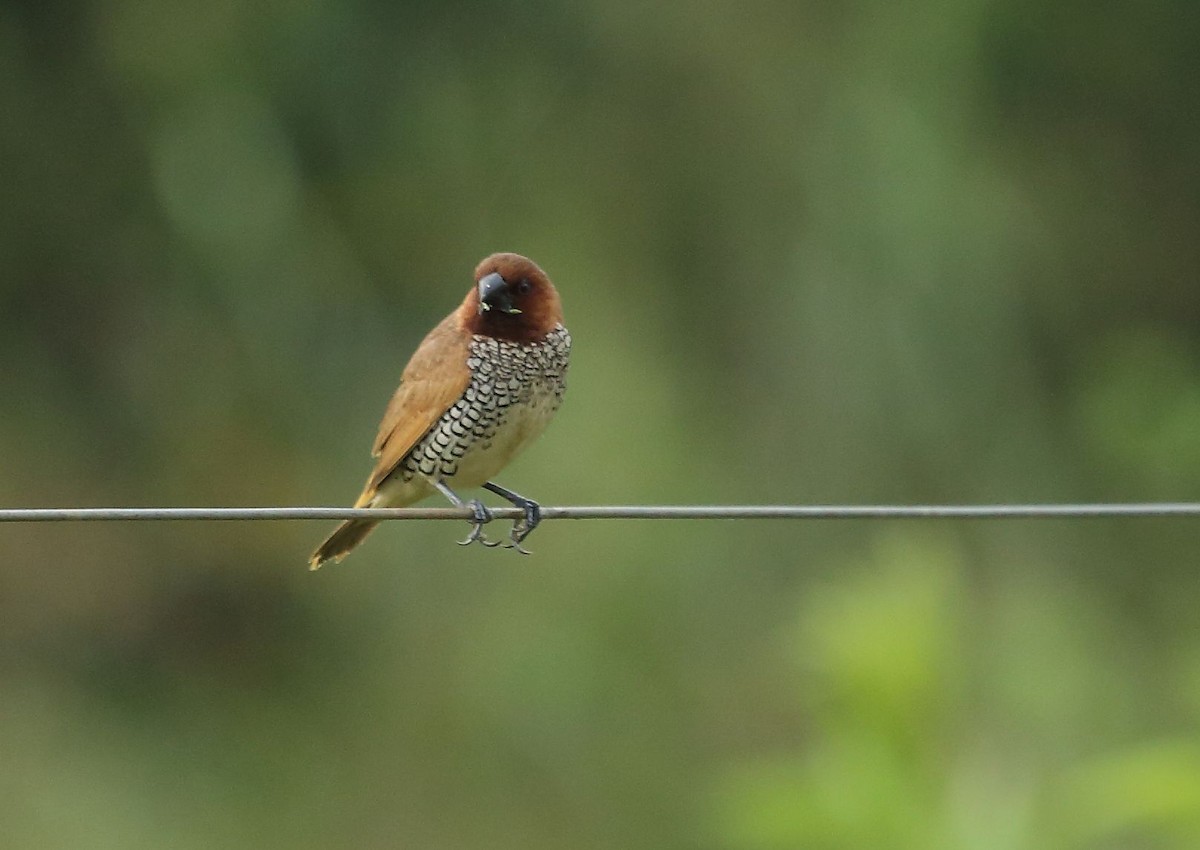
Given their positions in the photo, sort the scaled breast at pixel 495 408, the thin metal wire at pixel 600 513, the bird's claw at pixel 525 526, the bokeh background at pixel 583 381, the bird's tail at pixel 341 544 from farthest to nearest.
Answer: the bokeh background at pixel 583 381, the bird's tail at pixel 341 544, the scaled breast at pixel 495 408, the bird's claw at pixel 525 526, the thin metal wire at pixel 600 513

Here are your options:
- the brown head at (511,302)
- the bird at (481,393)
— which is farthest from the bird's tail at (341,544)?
the brown head at (511,302)

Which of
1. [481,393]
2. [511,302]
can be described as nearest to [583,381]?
[511,302]

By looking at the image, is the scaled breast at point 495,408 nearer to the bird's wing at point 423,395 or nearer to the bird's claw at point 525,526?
the bird's wing at point 423,395

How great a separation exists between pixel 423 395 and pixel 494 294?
0.34 metres

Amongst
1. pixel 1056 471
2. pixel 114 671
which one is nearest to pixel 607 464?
pixel 1056 471

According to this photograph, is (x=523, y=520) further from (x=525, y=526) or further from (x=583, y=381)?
(x=583, y=381)

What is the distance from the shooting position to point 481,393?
17.2ft

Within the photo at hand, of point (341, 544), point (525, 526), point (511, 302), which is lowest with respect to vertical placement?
point (341, 544)

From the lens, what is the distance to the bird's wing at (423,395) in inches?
208

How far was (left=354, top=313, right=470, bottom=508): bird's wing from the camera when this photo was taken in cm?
528

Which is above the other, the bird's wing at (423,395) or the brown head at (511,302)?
the brown head at (511,302)

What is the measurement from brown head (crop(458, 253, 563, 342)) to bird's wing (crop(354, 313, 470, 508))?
88 millimetres

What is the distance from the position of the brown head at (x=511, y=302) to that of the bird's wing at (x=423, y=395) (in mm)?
88

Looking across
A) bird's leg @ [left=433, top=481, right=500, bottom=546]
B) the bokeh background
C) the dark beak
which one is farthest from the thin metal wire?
the bokeh background
